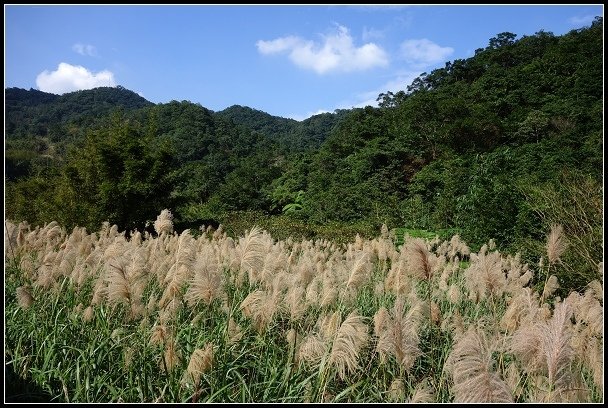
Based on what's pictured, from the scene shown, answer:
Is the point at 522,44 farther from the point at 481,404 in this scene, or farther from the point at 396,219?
the point at 481,404

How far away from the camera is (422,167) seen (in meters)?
30.4

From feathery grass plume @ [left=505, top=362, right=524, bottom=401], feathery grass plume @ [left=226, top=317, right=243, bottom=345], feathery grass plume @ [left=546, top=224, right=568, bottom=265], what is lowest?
feathery grass plume @ [left=505, top=362, right=524, bottom=401]

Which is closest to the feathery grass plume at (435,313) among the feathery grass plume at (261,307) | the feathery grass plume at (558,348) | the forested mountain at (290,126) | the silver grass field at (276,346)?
the silver grass field at (276,346)

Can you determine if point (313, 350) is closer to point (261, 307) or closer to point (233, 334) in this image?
point (261, 307)

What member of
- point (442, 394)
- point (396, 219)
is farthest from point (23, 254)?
point (396, 219)

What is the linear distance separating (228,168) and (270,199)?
48.3 feet

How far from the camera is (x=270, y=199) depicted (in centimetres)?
4091

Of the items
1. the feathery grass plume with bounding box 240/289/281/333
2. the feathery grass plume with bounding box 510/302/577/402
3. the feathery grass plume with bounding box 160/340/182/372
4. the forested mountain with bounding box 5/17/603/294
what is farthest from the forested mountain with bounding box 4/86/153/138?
the feathery grass plume with bounding box 510/302/577/402

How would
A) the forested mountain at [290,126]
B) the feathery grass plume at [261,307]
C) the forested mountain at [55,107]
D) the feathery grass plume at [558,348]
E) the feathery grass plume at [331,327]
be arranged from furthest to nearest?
the forested mountain at [55,107], the forested mountain at [290,126], the feathery grass plume at [261,307], the feathery grass plume at [331,327], the feathery grass plume at [558,348]

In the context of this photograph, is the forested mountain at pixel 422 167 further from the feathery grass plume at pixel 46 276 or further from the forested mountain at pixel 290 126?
the forested mountain at pixel 290 126

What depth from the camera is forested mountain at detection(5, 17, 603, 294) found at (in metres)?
10.2

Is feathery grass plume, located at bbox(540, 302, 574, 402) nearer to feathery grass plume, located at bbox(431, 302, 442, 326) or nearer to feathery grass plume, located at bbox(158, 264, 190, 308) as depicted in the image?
feathery grass plume, located at bbox(431, 302, 442, 326)

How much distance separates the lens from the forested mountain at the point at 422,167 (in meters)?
10.2

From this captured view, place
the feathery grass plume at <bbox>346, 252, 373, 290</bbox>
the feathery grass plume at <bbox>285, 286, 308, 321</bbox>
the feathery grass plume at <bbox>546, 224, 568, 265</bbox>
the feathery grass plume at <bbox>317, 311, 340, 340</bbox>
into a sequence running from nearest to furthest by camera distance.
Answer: the feathery grass plume at <bbox>317, 311, 340, 340</bbox> → the feathery grass plume at <bbox>285, 286, 308, 321</bbox> → the feathery grass plume at <bbox>346, 252, 373, 290</bbox> → the feathery grass plume at <bbox>546, 224, 568, 265</bbox>
